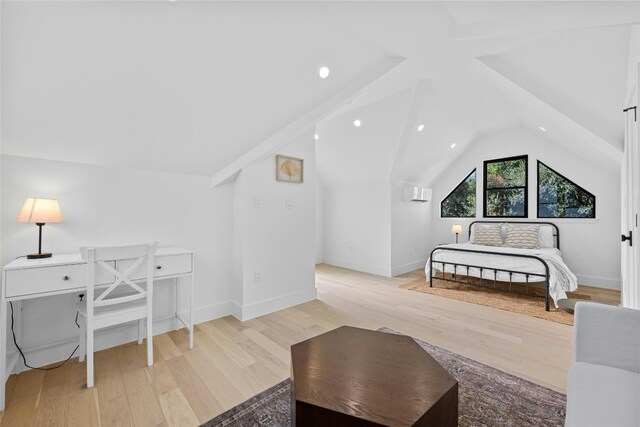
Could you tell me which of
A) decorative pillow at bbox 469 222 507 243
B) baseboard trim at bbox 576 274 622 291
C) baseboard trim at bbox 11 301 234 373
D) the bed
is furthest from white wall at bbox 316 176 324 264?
baseboard trim at bbox 576 274 622 291

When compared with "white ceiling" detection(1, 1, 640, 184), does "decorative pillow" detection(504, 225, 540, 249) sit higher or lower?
lower

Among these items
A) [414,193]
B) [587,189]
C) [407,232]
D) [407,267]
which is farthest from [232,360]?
[587,189]

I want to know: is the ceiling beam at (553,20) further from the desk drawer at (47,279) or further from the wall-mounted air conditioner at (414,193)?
the wall-mounted air conditioner at (414,193)

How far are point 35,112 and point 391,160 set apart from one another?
13.9 ft

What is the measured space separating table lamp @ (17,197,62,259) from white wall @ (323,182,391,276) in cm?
449

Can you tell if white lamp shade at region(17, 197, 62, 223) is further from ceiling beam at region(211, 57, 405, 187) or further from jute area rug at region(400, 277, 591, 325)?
jute area rug at region(400, 277, 591, 325)

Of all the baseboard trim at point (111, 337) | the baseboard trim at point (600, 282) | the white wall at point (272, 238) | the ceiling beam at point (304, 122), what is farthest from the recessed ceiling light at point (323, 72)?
the baseboard trim at point (600, 282)

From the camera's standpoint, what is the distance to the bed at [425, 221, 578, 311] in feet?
11.5

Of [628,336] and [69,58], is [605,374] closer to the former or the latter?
[628,336]

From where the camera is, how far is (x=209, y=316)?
3.00 m

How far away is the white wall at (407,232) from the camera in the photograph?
17.3 feet

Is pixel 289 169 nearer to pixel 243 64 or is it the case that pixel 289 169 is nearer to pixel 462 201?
pixel 243 64

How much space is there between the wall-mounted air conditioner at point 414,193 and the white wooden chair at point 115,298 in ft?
14.9

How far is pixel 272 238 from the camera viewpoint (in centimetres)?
329
